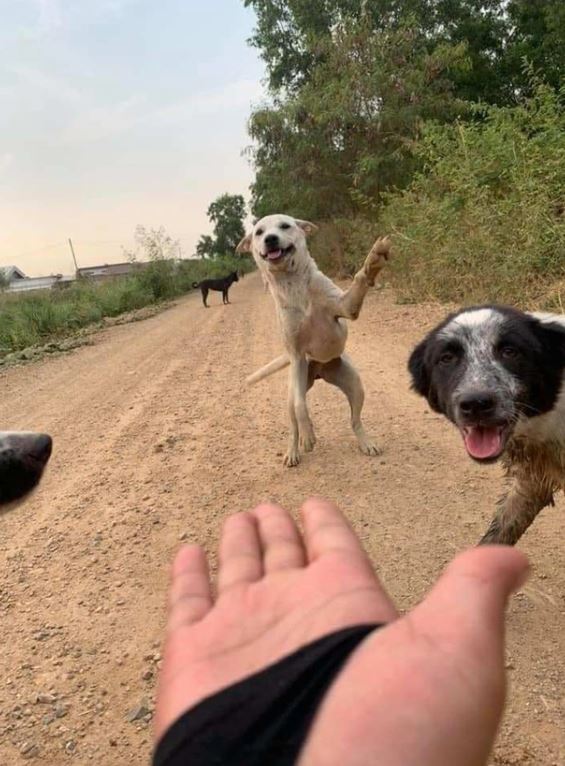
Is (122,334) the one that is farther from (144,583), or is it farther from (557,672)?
(557,672)

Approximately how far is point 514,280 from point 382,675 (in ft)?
29.2

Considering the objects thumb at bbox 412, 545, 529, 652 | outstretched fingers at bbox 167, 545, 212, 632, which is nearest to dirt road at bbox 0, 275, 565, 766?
outstretched fingers at bbox 167, 545, 212, 632

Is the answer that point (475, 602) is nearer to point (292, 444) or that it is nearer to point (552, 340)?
point (552, 340)

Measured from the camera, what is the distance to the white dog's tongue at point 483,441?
9.53 feet

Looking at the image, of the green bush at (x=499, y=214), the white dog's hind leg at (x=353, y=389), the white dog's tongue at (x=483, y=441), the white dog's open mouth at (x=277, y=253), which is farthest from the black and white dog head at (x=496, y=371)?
the green bush at (x=499, y=214)

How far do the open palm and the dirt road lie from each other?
5.50 feet

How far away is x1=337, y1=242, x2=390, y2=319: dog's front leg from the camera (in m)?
4.56

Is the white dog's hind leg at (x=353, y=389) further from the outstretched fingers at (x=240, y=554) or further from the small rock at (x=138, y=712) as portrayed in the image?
the outstretched fingers at (x=240, y=554)

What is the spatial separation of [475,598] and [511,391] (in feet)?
7.25

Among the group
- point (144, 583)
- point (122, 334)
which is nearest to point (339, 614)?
point (144, 583)

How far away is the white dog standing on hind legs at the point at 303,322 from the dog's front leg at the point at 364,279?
1 centimetres

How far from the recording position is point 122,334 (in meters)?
19.7

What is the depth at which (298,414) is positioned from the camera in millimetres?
5430

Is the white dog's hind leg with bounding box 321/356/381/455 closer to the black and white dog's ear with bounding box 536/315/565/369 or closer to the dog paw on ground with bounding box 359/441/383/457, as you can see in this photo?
the dog paw on ground with bounding box 359/441/383/457
